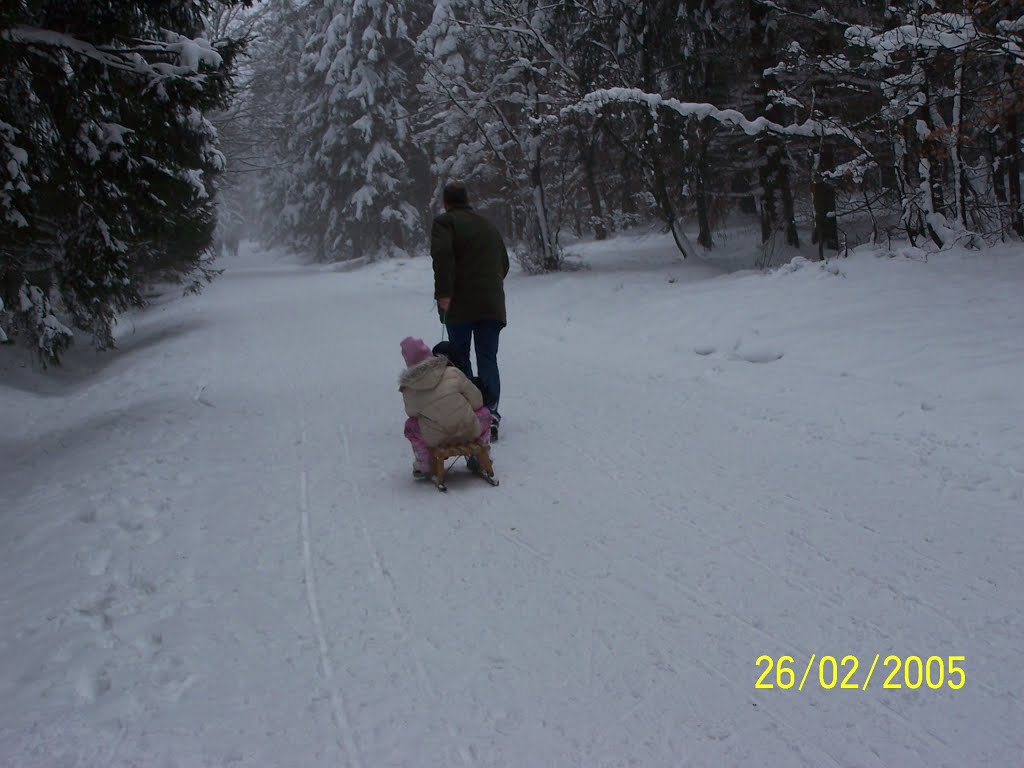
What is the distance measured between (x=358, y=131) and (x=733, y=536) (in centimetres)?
3108

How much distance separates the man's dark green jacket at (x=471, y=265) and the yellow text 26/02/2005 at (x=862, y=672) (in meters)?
4.03

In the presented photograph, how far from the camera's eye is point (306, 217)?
3994cm

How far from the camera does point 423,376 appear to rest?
546cm

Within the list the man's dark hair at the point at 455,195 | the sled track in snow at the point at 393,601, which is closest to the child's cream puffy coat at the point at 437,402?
the sled track in snow at the point at 393,601

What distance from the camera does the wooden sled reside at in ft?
18.1

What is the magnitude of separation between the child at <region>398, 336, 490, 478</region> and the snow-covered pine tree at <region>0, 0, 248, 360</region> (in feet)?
14.0

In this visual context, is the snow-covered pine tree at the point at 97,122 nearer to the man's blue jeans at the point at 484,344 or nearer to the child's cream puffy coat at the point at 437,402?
the man's blue jeans at the point at 484,344

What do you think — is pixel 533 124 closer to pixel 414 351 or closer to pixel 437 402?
pixel 414 351

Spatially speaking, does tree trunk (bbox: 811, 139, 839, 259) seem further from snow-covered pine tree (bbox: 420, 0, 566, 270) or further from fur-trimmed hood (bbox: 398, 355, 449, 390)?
fur-trimmed hood (bbox: 398, 355, 449, 390)

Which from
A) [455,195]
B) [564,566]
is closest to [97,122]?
[455,195]

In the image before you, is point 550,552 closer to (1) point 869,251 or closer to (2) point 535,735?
(2) point 535,735

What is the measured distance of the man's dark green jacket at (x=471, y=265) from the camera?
638cm

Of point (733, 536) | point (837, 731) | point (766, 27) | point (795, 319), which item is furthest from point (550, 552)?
point (766, 27)

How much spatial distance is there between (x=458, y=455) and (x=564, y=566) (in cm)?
166
